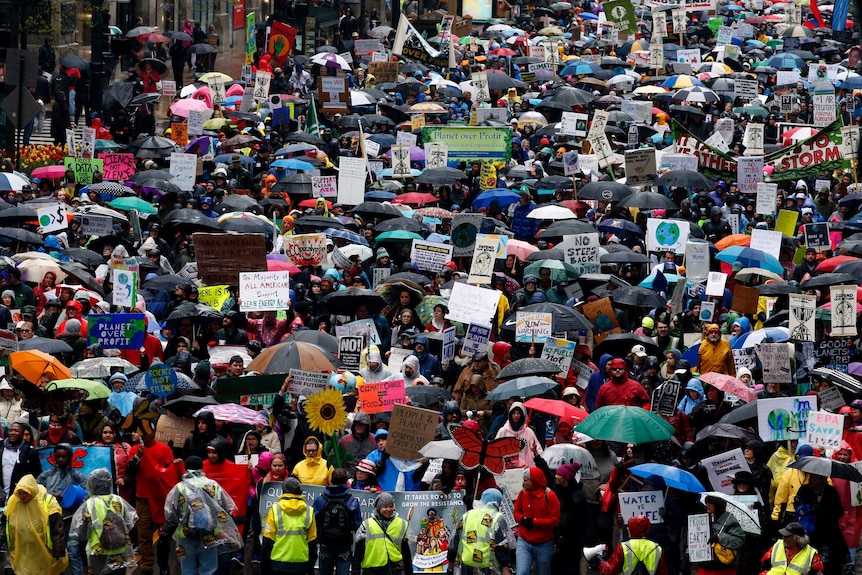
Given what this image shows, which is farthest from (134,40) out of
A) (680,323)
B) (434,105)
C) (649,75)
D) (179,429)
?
(179,429)

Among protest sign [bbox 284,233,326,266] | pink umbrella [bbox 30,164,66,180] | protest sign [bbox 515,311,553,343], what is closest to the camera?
protest sign [bbox 515,311,553,343]

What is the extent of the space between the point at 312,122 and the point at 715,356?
584 inches

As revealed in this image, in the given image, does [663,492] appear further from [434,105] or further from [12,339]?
[434,105]

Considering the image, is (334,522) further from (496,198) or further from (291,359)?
(496,198)

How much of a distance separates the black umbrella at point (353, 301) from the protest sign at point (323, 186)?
6.34 meters

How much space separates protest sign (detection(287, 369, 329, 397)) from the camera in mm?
16078

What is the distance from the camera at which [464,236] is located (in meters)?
22.6

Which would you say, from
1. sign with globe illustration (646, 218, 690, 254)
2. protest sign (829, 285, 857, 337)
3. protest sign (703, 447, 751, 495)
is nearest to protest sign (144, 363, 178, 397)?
protest sign (703, 447, 751, 495)

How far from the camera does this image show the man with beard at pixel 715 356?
18.0m

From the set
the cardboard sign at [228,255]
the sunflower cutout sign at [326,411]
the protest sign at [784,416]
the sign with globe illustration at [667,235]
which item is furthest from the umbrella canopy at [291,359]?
the sign with globe illustration at [667,235]

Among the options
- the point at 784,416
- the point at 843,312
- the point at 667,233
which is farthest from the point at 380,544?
the point at 667,233

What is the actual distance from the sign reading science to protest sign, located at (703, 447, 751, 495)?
44.3ft

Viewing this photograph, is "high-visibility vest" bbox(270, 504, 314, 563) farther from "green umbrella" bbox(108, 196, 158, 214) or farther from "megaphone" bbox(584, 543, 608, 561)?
"green umbrella" bbox(108, 196, 158, 214)

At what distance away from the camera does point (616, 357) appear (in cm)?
1847
